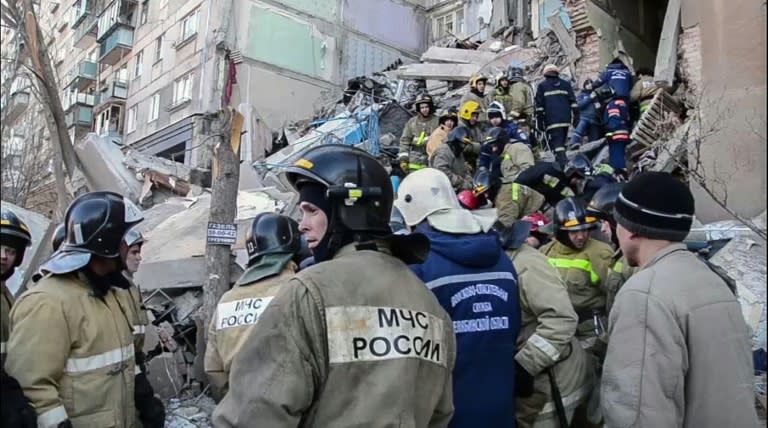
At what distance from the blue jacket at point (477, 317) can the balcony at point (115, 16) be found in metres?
29.0

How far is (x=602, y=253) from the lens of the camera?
420 centimetres

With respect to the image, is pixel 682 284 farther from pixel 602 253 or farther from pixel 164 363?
pixel 164 363

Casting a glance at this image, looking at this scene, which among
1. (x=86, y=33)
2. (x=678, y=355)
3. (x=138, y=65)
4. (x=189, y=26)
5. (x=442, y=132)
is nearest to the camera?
(x=678, y=355)

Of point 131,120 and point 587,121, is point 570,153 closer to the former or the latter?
point 587,121

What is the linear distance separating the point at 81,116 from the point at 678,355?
32.2 metres

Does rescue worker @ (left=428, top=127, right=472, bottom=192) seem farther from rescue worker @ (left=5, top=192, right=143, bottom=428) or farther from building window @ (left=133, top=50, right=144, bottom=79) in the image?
building window @ (left=133, top=50, right=144, bottom=79)

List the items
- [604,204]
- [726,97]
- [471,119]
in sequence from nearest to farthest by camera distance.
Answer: [604,204]
[726,97]
[471,119]

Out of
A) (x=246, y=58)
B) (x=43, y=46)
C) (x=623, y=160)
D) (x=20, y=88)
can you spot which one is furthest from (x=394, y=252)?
(x=246, y=58)

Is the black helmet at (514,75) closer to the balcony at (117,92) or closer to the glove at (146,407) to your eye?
the glove at (146,407)

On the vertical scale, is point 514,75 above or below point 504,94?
above

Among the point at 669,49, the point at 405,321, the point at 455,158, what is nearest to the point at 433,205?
the point at 405,321

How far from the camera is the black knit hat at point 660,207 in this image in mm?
2533

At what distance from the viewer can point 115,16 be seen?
2856 centimetres

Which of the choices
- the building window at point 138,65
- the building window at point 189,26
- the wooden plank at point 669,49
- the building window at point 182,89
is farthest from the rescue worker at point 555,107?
the building window at point 138,65
